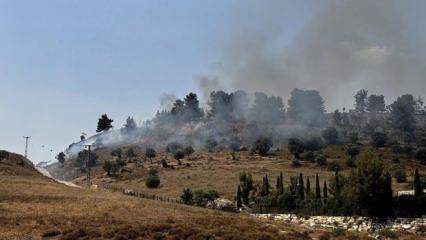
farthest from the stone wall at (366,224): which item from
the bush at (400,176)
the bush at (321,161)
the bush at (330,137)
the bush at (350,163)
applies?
the bush at (330,137)

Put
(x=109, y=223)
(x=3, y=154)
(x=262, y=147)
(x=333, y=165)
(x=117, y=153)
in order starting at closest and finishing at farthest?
(x=109, y=223) → (x=3, y=154) → (x=333, y=165) → (x=262, y=147) → (x=117, y=153)

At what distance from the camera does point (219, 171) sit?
4938 inches

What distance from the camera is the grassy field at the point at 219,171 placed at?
108188 millimetres

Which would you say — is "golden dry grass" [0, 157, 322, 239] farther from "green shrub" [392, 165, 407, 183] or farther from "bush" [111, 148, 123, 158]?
"bush" [111, 148, 123, 158]

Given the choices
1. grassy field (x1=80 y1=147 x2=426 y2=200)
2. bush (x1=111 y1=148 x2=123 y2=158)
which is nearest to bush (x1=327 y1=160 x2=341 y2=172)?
grassy field (x1=80 y1=147 x2=426 y2=200)

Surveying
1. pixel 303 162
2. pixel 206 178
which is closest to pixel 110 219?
pixel 206 178

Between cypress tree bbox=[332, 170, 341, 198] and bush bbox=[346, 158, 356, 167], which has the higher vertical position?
bush bbox=[346, 158, 356, 167]

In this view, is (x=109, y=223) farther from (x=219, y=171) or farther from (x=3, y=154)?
(x=219, y=171)

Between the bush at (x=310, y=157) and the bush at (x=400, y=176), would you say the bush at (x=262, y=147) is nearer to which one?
the bush at (x=310, y=157)

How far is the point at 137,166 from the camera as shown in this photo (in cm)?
14075

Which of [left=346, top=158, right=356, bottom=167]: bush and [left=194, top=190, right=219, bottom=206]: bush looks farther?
[left=346, top=158, right=356, bottom=167]: bush

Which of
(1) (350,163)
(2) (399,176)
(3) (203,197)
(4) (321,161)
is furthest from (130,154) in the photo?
(2) (399,176)

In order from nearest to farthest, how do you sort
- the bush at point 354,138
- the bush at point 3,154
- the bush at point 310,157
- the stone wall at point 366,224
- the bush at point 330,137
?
the stone wall at point 366,224 → the bush at point 3,154 → the bush at point 310,157 → the bush at point 354,138 → the bush at point 330,137

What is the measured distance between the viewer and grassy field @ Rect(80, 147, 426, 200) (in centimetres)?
10819
